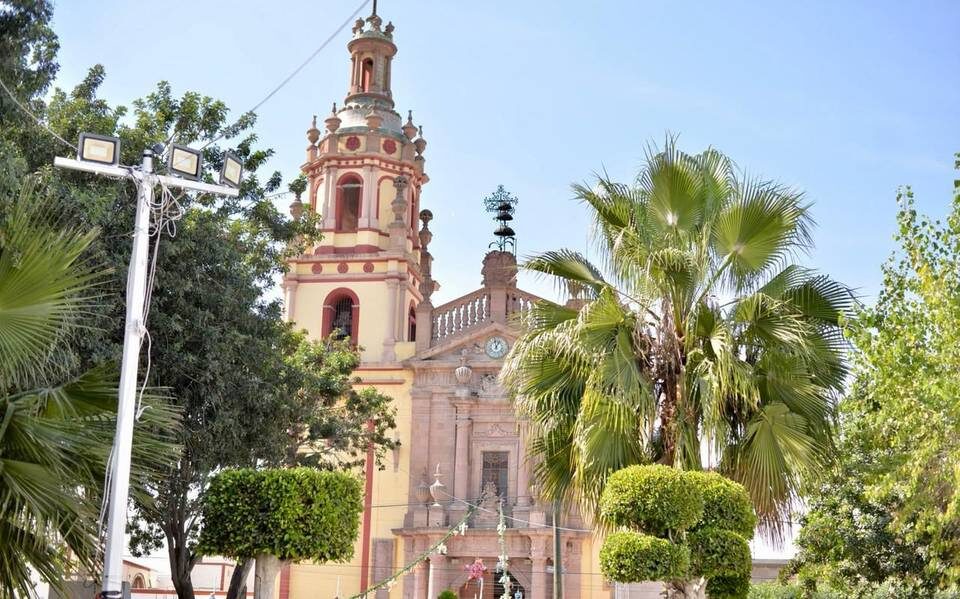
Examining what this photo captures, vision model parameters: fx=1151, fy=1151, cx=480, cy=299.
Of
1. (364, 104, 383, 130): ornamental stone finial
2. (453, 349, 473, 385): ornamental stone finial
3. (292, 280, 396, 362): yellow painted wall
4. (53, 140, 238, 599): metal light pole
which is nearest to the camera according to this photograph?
(53, 140, 238, 599): metal light pole

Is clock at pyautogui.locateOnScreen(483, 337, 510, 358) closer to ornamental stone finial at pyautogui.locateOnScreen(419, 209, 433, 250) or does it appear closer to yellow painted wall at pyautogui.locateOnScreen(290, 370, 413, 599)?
yellow painted wall at pyautogui.locateOnScreen(290, 370, 413, 599)

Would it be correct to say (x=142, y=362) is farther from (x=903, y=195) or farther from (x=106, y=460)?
(x=903, y=195)

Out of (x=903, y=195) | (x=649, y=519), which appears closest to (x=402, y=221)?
(x=903, y=195)

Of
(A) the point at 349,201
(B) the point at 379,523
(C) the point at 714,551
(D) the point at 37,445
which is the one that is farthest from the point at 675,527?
(A) the point at 349,201

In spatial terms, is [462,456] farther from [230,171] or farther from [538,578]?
[230,171]

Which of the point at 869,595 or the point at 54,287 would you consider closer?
the point at 54,287

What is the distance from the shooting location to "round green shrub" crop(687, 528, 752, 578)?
11.1m

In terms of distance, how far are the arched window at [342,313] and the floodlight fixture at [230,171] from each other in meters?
25.1

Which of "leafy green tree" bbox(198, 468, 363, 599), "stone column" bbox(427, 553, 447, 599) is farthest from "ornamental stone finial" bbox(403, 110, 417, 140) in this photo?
"leafy green tree" bbox(198, 468, 363, 599)

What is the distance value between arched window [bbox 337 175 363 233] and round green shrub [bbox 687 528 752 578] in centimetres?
2620

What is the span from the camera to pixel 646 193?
43.2ft

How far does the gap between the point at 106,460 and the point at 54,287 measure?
154 cm

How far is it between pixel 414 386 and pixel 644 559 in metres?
23.9

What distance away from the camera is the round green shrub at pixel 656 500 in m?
11.0
